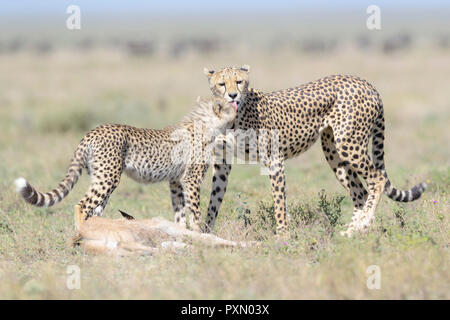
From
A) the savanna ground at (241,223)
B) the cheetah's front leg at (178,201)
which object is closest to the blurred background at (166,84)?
the savanna ground at (241,223)

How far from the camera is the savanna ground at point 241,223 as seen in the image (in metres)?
4.35

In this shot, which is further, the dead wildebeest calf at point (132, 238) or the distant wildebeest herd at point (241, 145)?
the distant wildebeest herd at point (241, 145)

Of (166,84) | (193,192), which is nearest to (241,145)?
(193,192)

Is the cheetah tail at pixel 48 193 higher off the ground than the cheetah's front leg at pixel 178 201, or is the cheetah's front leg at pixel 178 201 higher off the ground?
the cheetah tail at pixel 48 193

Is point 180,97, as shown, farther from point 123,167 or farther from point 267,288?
point 267,288

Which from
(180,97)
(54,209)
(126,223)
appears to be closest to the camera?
(126,223)

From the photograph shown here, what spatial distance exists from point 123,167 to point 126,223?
0.78 m

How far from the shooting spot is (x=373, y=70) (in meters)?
22.1

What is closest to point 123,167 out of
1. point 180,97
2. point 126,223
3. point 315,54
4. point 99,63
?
point 126,223

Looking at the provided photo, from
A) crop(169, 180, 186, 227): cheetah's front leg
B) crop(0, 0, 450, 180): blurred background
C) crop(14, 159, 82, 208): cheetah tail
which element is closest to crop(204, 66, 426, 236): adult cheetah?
crop(169, 180, 186, 227): cheetah's front leg

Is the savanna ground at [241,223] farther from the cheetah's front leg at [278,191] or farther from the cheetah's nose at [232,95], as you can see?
the cheetah's nose at [232,95]

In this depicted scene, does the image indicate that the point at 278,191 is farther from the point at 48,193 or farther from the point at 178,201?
the point at 48,193

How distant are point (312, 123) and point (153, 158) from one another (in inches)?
54.0

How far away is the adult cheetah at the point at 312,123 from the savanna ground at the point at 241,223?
0.78ft
